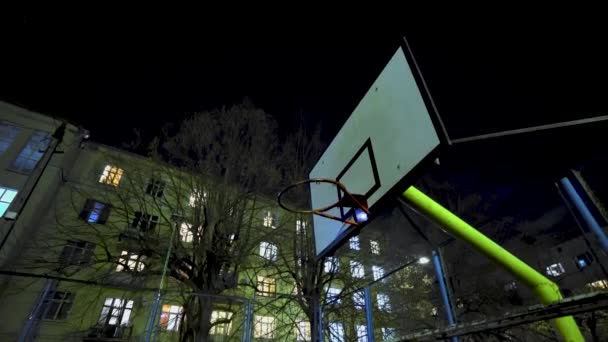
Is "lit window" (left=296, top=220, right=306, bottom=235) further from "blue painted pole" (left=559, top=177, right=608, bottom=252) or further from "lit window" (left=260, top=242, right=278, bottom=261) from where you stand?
"blue painted pole" (left=559, top=177, right=608, bottom=252)

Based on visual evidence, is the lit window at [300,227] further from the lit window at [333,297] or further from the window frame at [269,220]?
the lit window at [333,297]

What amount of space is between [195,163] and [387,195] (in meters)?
10.2

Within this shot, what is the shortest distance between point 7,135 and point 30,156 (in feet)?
6.82

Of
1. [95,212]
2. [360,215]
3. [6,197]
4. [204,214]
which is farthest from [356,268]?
[6,197]

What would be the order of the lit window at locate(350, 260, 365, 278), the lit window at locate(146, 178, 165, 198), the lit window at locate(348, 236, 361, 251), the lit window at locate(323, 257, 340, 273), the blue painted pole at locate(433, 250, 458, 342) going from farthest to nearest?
1. the lit window at locate(348, 236, 361, 251)
2. the lit window at locate(350, 260, 365, 278)
3. the lit window at locate(146, 178, 165, 198)
4. the lit window at locate(323, 257, 340, 273)
5. the blue painted pole at locate(433, 250, 458, 342)

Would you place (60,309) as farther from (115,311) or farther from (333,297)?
(333,297)

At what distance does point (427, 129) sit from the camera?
3.25 metres

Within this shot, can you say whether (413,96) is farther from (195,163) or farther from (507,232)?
(507,232)

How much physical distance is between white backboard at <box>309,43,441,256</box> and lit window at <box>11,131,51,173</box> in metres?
19.8

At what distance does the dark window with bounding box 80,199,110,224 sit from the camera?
17.7 m

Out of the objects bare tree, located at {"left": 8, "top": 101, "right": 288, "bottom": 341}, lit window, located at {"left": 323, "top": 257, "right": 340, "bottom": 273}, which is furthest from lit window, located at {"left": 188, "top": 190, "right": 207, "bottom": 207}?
lit window, located at {"left": 323, "top": 257, "right": 340, "bottom": 273}

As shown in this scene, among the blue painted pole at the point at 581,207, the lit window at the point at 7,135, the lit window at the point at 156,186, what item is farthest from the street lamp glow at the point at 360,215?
the lit window at the point at 7,135

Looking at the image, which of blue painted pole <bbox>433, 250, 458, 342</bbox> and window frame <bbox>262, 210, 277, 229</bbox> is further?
window frame <bbox>262, 210, 277, 229</bbox>

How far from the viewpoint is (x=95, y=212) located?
18094 millimetres
